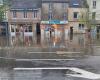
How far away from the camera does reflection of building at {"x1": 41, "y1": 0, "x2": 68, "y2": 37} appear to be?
5647cm

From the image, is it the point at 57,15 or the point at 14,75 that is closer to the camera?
the point at 14,75

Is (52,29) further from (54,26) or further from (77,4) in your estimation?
(77,4)

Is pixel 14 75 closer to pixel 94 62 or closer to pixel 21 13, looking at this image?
pixel 94 62

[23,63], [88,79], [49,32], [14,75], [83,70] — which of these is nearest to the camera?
[88,79]

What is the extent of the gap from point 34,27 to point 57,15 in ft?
15.2

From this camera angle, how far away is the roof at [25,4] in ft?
186

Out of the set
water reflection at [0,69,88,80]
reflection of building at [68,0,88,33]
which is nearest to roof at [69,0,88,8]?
reflection of building at [68,0,88,33]

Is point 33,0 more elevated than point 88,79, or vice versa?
point 33,0

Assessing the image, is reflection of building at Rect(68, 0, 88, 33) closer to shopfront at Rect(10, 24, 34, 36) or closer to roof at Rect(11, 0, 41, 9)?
roof at Rect(11, 0, 41, 9)

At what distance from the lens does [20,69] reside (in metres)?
13.1

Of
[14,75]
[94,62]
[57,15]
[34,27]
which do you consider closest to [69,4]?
[57,15]

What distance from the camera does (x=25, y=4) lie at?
57.1m

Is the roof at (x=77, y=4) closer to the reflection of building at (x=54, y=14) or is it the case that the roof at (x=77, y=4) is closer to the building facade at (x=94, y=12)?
the building facade at (x=94, y=12)

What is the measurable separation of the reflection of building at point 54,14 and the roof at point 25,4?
4.95ft
